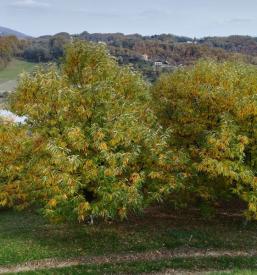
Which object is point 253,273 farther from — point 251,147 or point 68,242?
point 68,242

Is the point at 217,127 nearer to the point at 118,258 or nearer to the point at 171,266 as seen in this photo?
the point at 171,266

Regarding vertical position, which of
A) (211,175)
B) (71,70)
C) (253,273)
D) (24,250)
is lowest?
(24,250)

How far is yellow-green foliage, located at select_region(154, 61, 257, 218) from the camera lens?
27922 millimetres

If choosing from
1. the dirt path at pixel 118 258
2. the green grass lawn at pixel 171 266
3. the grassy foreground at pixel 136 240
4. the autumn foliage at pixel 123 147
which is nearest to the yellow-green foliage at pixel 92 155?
the autumn foliage at pixel 123 147

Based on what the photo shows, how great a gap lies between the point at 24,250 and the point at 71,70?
2290 cm

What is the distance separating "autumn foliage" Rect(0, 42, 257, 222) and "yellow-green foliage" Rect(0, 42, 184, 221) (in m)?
0.06

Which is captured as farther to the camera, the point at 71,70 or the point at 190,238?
the point at 71,70

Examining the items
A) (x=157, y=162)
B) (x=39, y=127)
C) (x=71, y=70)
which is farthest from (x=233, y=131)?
(x=71, y=70)

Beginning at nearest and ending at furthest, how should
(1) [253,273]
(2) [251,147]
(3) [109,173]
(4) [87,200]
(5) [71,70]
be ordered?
1. (1) [253,273]
2. (3) [109,173]
3. (4) [87,200]
4. (2) [251,147]
5. (5) [71,70]

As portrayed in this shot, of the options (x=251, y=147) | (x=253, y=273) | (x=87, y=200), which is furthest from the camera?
(x=251, y=147)

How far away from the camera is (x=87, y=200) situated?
91.7 ft

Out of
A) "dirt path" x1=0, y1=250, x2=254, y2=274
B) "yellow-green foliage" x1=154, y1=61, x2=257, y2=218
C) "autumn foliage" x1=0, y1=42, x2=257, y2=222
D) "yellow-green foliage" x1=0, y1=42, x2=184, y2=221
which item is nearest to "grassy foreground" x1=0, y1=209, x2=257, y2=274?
"dirt path" x1=0, y1=250, x2=254, y2=274

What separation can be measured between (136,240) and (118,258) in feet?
10.1

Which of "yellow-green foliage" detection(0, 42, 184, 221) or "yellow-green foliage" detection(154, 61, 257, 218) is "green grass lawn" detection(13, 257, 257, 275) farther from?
"yellow-green foliage" detection(154, 61, 257, 218)
